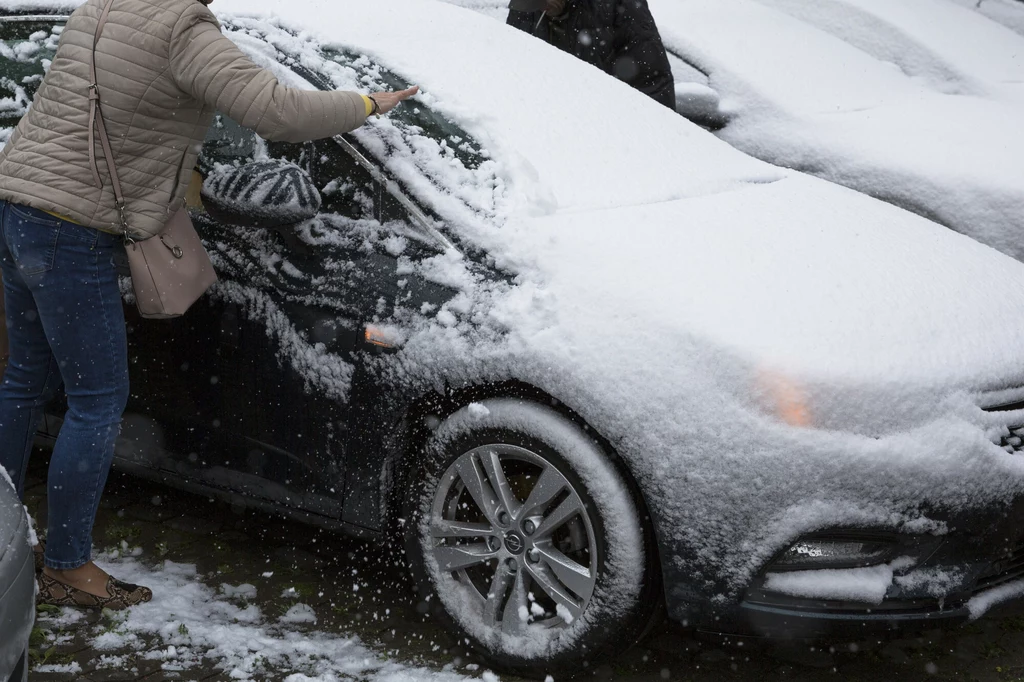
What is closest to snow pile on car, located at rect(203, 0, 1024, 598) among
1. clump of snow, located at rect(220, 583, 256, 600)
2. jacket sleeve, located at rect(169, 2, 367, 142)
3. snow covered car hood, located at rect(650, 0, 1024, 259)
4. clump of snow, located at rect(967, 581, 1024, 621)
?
clump of snow, located at rect(967, 581, 1024, 621)

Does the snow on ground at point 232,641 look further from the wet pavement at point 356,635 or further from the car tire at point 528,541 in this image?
the car tire at point 528,541

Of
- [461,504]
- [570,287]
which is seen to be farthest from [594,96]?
[461,504]

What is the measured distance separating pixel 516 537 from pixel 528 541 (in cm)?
3

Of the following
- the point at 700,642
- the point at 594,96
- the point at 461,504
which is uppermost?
the point at 594,96

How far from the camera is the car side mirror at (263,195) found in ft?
9.24

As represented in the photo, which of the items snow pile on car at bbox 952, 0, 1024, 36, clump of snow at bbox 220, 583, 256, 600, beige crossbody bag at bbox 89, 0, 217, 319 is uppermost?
snow pile on car at bbox 952, 0, 1024, 36

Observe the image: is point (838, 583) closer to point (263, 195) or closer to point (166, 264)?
point (263, 195)

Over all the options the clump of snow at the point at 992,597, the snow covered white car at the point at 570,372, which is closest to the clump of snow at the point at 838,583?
the snow covered white car at the point at 570,372

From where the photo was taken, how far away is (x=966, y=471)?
2516 mm

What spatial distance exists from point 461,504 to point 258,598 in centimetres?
74

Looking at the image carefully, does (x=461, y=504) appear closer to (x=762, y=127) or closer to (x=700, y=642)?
(x=700, y=642)

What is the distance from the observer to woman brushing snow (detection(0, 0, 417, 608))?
2.61 m

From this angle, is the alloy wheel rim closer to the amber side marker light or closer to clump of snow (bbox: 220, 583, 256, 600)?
the amber side marker light

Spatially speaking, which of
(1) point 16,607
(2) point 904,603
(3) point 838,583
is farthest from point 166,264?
(2) point 904,603
